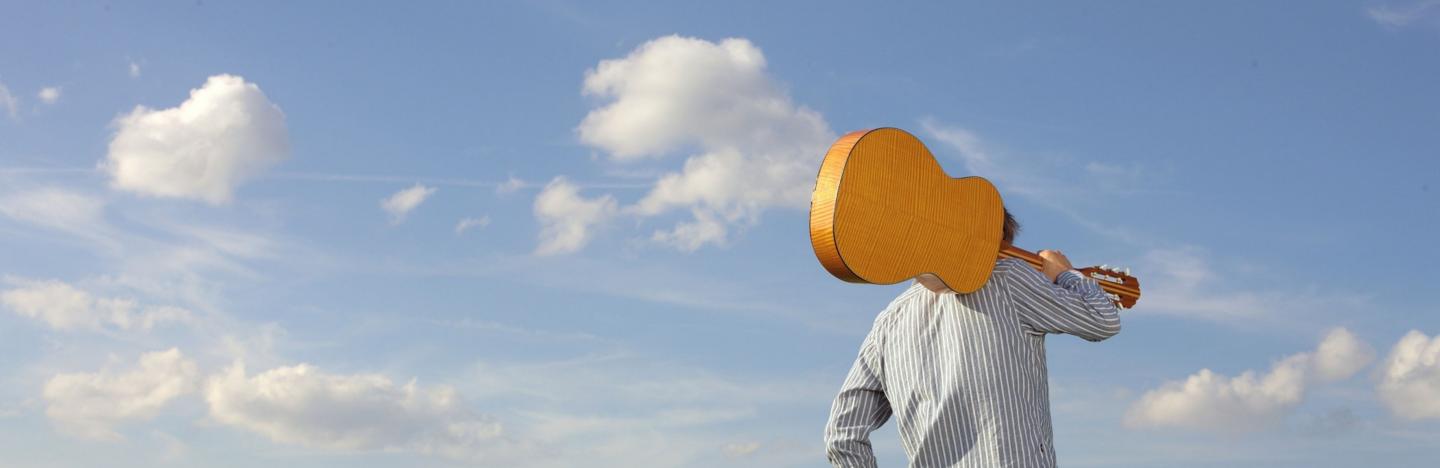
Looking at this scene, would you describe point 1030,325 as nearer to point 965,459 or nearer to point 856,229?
point 965,459

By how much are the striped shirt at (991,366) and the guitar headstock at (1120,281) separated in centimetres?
71

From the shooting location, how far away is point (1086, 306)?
5031 mm

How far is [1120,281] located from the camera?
19.5 ft

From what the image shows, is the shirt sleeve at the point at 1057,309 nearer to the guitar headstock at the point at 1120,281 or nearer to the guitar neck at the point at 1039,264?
the guitar neck at the point at 1039,264

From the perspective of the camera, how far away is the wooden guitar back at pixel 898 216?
4465mm

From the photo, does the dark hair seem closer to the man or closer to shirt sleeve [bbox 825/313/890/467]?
the man

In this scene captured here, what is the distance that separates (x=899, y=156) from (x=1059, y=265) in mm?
1138

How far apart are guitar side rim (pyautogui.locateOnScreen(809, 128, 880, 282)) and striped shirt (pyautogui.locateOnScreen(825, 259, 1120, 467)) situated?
725 millimetres

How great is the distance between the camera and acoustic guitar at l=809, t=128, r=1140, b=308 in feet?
14.6

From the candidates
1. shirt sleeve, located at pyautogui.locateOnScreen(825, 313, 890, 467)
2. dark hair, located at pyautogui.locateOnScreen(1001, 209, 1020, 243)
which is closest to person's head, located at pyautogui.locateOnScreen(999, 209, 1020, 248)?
dark hair, located at pyautogui.locateOnScreen(1001, 209, 1020, 243)

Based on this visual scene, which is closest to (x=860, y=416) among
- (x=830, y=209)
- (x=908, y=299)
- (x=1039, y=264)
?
(x=908, y=299)

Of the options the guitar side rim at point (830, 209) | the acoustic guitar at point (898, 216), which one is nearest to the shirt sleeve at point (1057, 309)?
the acoustic guitar at point (898, 216)

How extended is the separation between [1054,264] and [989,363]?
0.66 metres

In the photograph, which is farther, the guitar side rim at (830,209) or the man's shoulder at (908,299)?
the man's shoulder at (908,299)
